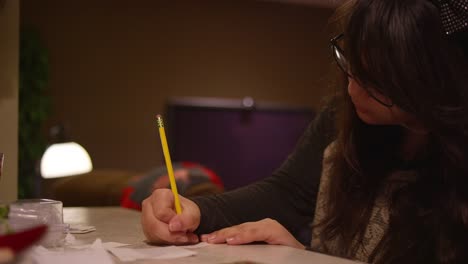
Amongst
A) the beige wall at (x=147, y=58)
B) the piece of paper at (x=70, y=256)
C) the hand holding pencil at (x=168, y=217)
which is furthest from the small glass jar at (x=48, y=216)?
the beige wall at (x=147, y=58)

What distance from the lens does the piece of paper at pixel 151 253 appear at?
2.79 feet

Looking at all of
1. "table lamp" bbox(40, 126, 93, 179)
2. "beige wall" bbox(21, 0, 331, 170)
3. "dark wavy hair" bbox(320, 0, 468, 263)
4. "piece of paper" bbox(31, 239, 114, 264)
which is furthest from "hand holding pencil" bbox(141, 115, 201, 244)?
"beige wall" bbox(21, 0, 331, 170)

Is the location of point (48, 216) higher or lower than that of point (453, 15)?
lower

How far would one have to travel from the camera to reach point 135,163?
228 inches

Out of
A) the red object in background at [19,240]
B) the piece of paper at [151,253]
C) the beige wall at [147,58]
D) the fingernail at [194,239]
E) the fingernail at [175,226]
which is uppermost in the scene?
the beige wall at [147,58]

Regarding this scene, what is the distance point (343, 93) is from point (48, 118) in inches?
179

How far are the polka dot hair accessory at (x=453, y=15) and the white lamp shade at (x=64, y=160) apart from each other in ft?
7.66

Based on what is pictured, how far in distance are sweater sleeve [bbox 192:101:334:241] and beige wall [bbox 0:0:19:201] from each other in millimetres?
464

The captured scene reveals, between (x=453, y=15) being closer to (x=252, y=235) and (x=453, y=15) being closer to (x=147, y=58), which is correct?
(x=252, y=235)

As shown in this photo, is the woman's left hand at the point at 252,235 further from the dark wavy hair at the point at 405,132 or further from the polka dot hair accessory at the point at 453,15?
the polka dot hair accessory at the point at 453,15

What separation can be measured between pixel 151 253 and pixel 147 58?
5.06m

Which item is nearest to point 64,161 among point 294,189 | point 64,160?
point 64,160

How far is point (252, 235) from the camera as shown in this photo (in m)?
1.01

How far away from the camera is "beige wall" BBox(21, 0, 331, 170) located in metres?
5.49
